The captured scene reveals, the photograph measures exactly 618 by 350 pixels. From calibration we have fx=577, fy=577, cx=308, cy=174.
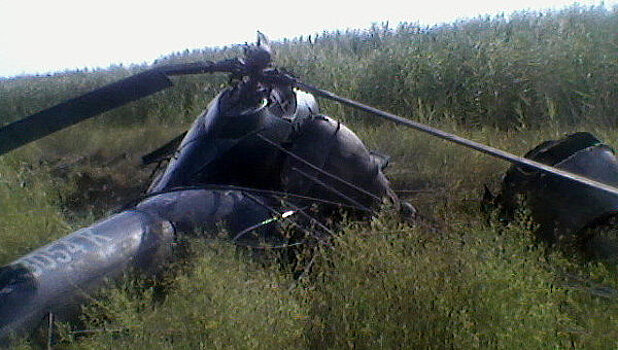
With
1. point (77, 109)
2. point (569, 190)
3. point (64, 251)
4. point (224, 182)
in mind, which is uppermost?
point (77, 109)

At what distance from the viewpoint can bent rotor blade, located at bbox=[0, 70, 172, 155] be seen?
12.1ft

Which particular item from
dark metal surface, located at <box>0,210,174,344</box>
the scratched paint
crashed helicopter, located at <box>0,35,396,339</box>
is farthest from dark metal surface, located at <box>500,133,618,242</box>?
the scratched paint

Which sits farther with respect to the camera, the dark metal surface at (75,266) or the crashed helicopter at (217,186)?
the crashed helicopter at (217,186)

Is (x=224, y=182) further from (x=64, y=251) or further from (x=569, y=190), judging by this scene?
(x=569, y=190)

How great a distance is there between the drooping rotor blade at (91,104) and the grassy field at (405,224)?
123 cm

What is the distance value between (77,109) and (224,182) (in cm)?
113

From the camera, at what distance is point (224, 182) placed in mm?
4277

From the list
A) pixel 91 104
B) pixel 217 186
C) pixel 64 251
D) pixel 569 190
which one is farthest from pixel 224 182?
pixel 569 190

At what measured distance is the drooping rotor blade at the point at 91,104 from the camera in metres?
3.70

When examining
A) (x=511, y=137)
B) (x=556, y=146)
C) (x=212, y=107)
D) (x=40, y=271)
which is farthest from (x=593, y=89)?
(x=40, y=271)

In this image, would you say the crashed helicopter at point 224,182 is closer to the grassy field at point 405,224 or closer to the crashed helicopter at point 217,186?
the crashed helicopter at point 217,186

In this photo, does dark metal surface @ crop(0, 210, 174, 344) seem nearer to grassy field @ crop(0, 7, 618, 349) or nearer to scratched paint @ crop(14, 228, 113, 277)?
scratched paint @ crop(14, 228, 113, 277)

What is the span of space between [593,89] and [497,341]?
6.68m

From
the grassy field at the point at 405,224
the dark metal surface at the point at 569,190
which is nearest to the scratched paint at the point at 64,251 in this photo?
the grassy field at the point at 405,224
